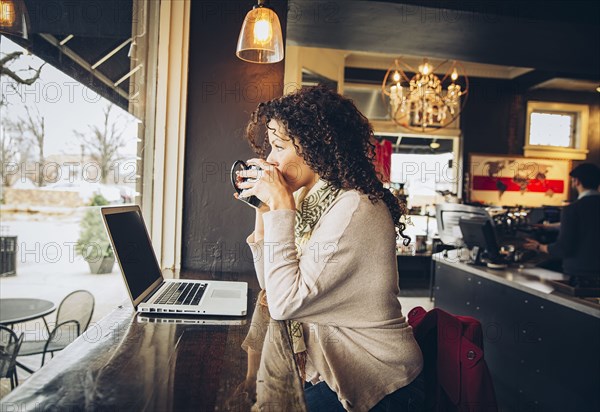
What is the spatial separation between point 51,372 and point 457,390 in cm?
104

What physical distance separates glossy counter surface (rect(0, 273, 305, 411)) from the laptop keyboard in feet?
0.35

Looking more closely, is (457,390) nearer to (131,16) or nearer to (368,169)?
(368,169)

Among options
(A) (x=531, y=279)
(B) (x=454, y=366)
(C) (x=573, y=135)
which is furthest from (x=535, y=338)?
(C) (x=573, y=135)

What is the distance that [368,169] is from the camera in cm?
150

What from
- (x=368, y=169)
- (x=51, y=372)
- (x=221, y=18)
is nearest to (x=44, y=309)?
(x=51, y=372)

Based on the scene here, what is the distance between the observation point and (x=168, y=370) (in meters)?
0.98

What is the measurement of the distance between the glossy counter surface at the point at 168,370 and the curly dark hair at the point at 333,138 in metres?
0.49

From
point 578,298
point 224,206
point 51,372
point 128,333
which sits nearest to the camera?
point 51,372

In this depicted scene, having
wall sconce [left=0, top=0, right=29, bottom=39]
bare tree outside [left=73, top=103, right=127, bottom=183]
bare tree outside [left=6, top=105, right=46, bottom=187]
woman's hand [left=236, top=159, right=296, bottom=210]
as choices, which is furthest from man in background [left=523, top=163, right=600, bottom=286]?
wall sconce [left=0, top=0, right=29, bottom=39]

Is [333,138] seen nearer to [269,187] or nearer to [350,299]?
[269,187]

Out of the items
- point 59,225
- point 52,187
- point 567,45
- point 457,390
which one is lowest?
point 457,390

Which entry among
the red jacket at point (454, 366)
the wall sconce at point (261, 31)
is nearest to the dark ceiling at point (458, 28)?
the wall sconce at point (261, 31)

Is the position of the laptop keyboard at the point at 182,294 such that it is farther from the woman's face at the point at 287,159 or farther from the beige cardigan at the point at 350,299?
the woman's face at the point at 287,159

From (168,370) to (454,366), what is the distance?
0.82 meters
